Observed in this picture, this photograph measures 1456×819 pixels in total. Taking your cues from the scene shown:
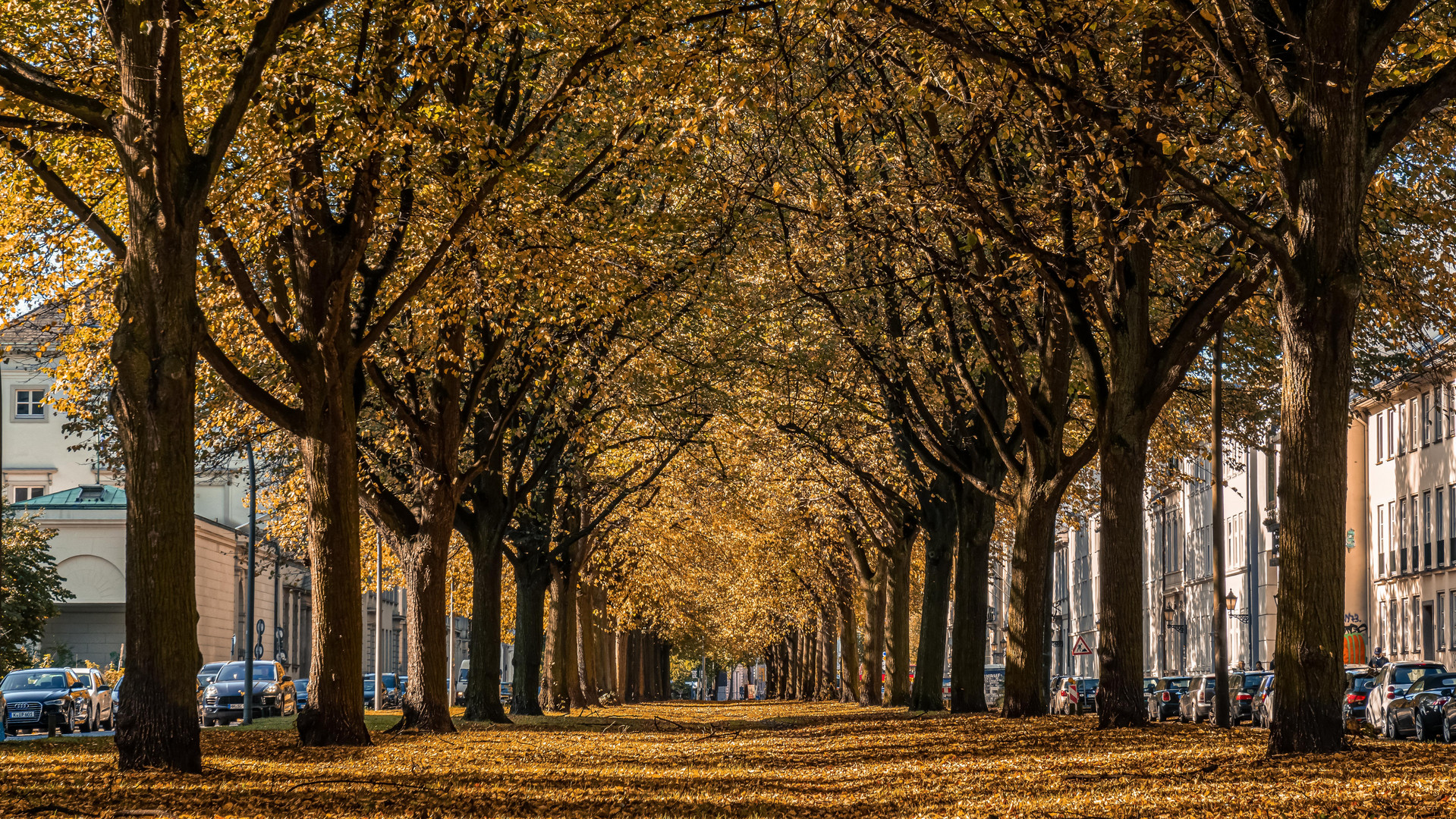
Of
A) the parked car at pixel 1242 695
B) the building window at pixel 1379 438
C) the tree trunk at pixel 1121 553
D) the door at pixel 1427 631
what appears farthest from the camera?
the building window at pixel 1379 438

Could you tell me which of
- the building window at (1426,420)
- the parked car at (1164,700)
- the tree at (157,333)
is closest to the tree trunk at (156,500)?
the tree at (157,333)

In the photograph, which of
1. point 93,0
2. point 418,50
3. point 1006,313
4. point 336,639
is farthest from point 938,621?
point 93,0

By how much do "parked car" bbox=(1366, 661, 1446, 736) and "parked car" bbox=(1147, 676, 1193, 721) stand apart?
33.6ft

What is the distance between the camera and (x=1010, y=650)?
2281 cm

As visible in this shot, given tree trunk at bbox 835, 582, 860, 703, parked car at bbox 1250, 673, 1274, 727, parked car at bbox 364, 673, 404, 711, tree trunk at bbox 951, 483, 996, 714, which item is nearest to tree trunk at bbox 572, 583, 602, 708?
parked car at bbox 364, 673, 404, 711

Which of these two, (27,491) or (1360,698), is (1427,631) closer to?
(1360,698)

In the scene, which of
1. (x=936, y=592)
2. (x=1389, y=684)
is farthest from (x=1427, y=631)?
(x=936, y=592)

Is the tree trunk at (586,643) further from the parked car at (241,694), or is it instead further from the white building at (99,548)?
the white building at (99,548)

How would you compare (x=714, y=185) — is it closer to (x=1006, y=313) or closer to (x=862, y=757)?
(x=1006, y=313)

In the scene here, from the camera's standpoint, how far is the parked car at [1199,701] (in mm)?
36312

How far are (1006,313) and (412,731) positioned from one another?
1016cm

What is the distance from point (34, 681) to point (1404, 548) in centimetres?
4549

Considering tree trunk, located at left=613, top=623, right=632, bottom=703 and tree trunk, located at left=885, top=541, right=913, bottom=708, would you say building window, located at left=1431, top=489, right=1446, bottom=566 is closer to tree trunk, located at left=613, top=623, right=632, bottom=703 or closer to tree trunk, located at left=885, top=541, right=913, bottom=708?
tree trunk, located at left=885, top=541, right=913, bottom=708

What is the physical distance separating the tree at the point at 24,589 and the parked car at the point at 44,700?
50.8 ft
